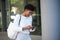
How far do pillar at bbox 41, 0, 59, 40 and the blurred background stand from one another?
1261mm

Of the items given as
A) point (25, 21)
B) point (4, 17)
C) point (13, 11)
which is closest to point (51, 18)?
point (13, 11)

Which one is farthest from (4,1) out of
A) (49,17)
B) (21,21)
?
(21,21)

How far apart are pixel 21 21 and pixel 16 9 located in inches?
217

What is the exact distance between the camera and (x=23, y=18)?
3.93 meters

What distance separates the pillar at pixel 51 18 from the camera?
24.6 ft

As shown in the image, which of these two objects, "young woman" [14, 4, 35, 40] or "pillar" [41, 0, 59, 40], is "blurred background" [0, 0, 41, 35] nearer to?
"pillar" [41, 0, 59, 40]

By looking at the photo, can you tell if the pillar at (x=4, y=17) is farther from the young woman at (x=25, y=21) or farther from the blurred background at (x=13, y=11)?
the young woman at (x=25, y=21)

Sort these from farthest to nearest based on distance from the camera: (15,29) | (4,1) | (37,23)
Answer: (4,1) < (37,23) < (15,29)

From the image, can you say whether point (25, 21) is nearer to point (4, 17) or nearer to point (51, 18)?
point (51, 18)

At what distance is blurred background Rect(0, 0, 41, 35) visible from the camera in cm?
908

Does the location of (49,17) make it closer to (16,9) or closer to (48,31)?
(48,31)

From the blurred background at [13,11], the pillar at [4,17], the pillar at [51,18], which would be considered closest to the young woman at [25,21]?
the pillar at [51,18]

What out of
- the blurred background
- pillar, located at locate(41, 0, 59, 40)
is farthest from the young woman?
the blurred background

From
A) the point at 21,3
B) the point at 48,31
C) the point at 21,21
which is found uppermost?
the point at 21,3
